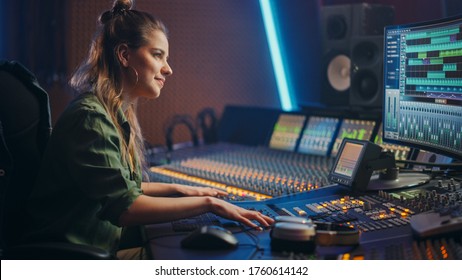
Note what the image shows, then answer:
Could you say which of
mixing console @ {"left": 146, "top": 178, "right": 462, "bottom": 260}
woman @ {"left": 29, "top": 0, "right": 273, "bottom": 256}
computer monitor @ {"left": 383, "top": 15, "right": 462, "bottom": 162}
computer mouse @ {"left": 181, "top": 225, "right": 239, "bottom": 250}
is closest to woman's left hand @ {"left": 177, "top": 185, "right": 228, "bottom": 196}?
woman @ {"left": 29, "top": 0, "right": 273, "bottom": 256}

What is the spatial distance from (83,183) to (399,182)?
3.29 feet

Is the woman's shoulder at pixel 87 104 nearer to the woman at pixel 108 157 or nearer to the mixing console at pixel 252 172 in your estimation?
the woman at pixel 108 157

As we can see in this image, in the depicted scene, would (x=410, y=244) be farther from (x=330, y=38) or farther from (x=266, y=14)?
(x=266, y=14)

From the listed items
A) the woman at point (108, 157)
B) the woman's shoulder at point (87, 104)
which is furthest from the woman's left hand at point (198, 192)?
the woman's shoulder at point (87, 104)

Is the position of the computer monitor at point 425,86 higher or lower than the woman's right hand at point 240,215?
higher

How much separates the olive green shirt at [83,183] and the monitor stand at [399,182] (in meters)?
0.77

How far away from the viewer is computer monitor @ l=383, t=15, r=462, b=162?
178cm

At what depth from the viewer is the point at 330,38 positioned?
3021 millimetres

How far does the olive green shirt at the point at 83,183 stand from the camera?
154 centimetres

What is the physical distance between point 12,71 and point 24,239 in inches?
18.7

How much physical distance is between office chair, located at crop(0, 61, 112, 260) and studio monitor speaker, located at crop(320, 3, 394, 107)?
1.55 m

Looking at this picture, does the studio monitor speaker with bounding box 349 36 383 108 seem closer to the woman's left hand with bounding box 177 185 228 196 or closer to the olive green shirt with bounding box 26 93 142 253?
the woman's left hand with bounding box 177 185 228 196

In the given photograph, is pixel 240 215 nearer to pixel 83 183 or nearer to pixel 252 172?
pixel 83 183
